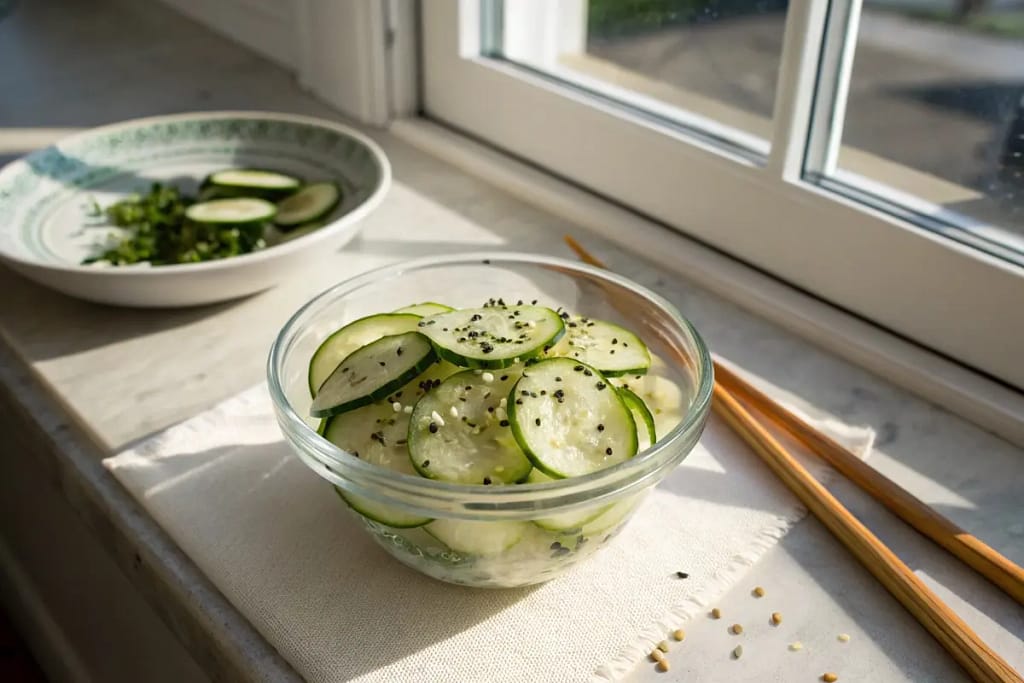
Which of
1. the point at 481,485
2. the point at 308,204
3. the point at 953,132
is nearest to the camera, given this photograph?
the point at 481,485

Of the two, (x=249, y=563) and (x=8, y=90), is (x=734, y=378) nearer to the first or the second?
(x=249, y=563)

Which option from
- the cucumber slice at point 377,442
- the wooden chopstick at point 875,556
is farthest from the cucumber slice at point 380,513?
the wooden chopstick at point 875,556

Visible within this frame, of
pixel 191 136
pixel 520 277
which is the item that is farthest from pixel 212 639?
pixel 191 136

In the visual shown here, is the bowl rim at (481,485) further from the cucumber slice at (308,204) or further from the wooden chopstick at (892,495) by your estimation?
the cucumber slice at (308,204)

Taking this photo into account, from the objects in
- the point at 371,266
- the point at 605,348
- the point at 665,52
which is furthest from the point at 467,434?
the point at 665,52

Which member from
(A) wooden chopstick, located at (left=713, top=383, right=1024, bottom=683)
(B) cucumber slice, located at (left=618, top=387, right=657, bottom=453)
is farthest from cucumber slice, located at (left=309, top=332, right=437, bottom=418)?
(A) wooden chopstick, located at (left=713, top=383, right=1024, bottom=683)

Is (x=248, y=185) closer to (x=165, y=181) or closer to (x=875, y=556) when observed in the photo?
(x=165, y=181)

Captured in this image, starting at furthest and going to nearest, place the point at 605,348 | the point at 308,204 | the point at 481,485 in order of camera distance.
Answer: the point at 308,204, the point at 605,348, the point at 481,485

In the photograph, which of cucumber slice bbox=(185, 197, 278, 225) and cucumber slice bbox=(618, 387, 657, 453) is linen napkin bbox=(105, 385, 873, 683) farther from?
cucumber slice bbox=(185, 197, 278, 225)
